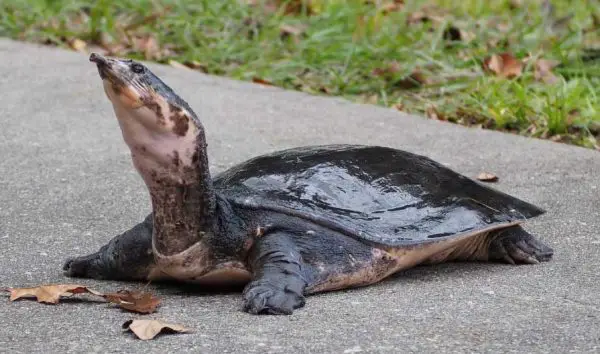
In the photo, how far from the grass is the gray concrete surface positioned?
0.95 ft

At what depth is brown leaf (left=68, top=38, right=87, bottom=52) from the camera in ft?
23.9

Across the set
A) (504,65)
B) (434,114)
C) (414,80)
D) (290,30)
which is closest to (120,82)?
(434,114)

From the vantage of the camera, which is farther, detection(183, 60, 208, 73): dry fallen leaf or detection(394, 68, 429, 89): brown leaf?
detection(183, 60, 208, 73): dry fallen leaf

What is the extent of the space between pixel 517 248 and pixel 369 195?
592 mm

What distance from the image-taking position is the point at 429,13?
8.01m

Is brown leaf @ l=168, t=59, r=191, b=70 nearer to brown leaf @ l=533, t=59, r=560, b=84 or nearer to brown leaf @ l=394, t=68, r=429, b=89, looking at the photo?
brown leaf @ l=394, t=68, r=429, b=89

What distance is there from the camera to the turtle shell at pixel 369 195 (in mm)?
3279

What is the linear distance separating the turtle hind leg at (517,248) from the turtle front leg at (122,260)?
Result: 115 centimetres

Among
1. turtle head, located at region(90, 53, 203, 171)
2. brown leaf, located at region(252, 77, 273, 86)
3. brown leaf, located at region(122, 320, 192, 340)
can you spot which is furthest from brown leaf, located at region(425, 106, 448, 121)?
brown leaf, located at region(122, 320, 192, 340)

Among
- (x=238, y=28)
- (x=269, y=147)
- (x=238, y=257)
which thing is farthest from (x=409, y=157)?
(x=238, y=28)

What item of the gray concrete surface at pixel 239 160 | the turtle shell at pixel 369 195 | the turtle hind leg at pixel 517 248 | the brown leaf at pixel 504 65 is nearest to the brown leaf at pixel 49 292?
the gray concrete surface at pixel 239 160

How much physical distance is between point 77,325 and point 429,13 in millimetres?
5609

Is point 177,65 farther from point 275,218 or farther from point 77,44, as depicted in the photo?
point 275,218

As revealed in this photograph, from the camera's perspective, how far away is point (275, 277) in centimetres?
308
